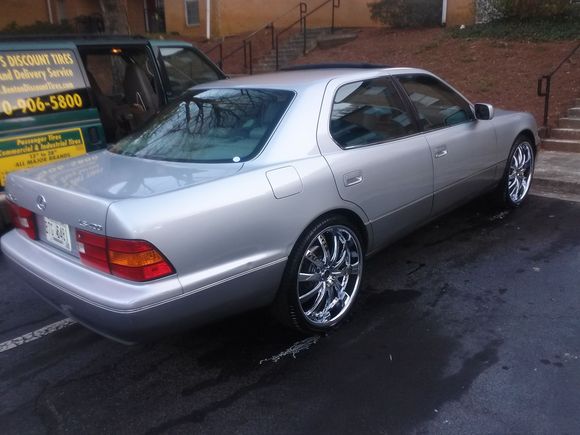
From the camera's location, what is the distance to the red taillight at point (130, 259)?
2.60 meters

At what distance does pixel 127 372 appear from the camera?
3.20 m

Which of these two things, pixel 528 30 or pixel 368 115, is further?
pixel 528 30

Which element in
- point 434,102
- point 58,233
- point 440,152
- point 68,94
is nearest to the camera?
point 58,233

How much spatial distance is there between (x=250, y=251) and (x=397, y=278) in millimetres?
1686

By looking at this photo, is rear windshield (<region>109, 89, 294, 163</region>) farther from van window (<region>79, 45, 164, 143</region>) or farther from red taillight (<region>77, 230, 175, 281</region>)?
→ van window (<region>79, 45, 164, 143</region>)

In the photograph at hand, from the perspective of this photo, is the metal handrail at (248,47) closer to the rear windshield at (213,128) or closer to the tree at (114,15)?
the tree at (114,15)

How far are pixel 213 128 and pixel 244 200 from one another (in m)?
0.87

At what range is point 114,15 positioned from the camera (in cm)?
1084

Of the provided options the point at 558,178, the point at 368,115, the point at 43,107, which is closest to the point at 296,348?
the point at 368,115

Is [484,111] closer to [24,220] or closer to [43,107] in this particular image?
[24,220]

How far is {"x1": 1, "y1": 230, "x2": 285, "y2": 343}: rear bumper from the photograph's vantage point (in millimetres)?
2621

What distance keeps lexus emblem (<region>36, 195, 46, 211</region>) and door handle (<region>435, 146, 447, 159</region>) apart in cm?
272

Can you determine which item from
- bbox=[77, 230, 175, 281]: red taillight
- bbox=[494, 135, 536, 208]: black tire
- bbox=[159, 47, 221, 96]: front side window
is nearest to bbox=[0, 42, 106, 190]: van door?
bbox=[159, 47, 221, 96]: front side window

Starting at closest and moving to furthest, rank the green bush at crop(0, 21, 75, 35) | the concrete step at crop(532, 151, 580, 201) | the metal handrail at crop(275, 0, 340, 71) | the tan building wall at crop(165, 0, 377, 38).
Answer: the concrete step at crop(532, 151, 580, 201) < the metal handrail at crop(275, 0, 340, 71) < the tan building wall at crop(165, 0, 377, 38) < the green bush at crop(0, 21, 75, 35)
